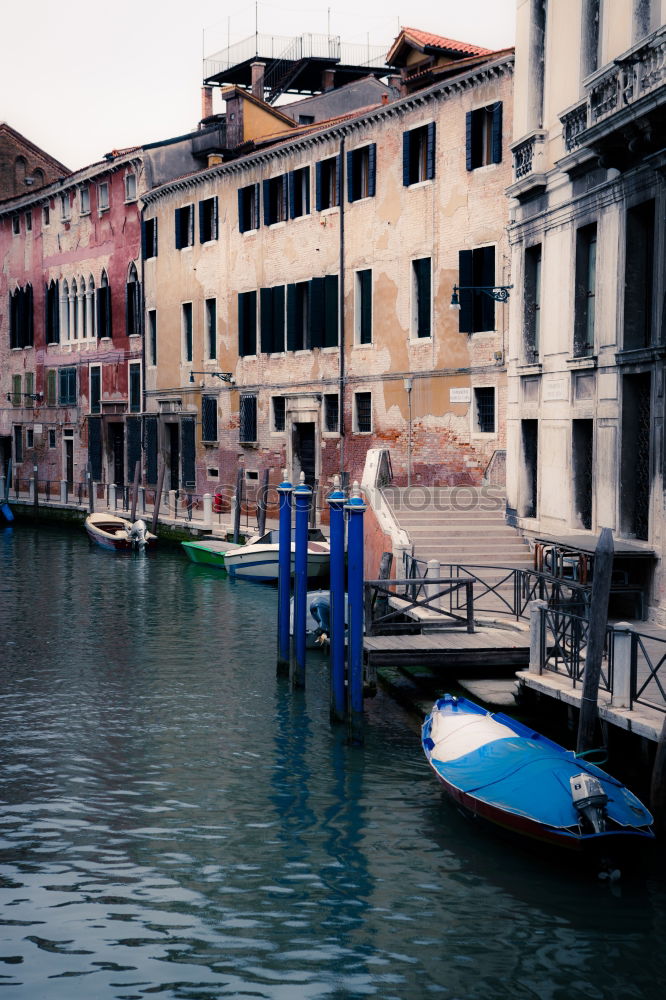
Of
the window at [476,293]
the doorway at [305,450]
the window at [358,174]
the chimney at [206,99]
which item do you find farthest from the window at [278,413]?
the chimney at [206,99]

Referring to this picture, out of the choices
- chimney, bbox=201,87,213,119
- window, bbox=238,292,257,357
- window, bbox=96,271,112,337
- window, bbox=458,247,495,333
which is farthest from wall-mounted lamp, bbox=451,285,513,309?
chimney, bbox=201,87,213,119

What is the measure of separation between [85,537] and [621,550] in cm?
2365

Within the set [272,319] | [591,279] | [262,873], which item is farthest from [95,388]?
[262,873]

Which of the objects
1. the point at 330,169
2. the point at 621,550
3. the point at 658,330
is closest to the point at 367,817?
the point at 621,550

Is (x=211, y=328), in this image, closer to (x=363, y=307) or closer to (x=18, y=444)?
(x=363, y=307)

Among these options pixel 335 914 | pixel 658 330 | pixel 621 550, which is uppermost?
pixel 658 330

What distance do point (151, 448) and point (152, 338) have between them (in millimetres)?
3196

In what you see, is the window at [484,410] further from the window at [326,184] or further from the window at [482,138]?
the window at [326,184]

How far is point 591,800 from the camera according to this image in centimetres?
865

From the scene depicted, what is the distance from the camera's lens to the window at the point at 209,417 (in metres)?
33.0

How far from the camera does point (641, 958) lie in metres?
7.59

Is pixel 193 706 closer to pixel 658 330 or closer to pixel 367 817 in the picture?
pixel 367 817

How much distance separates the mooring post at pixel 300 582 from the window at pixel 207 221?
19.5 meters

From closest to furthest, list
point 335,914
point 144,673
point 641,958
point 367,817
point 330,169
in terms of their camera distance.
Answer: point 641,958
point 335,914
point 367,817
point 144,673
point 330,169
